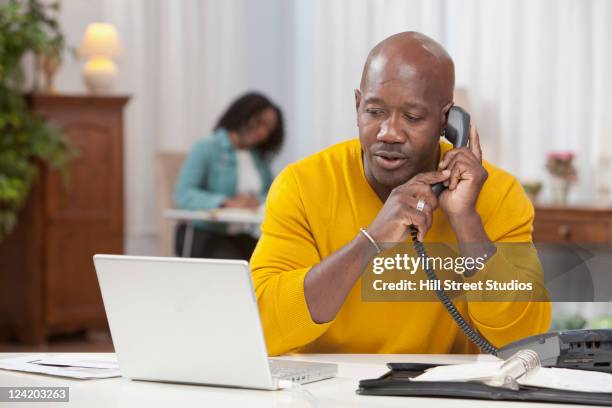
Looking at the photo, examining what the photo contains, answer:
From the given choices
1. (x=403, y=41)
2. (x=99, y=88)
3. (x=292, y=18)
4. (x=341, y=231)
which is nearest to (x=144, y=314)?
(x=341, y=231)

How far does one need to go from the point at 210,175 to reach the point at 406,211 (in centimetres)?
412

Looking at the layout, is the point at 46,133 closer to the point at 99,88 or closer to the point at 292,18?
the point at 99,88

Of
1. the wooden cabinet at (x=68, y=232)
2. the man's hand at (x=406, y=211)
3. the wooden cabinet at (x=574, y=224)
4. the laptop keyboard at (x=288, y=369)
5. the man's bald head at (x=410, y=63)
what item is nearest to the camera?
the laptop keyboard at (x=288, y=369)

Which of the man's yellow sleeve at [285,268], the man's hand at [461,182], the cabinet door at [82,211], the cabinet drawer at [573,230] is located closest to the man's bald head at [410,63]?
the man's hand at [461,182]

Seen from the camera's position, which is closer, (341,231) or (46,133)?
(341,231)

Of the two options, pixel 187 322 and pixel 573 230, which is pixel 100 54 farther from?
pixel 187 322

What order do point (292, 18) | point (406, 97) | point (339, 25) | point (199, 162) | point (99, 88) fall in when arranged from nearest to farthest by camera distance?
point (406, 97), point (199, 162), point (99, 88), point (339, 25), point (292, 18)

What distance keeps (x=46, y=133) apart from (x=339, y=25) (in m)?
2.04

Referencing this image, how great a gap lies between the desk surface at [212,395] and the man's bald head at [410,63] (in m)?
0.62

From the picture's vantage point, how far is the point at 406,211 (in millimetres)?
2113

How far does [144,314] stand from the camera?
1738mm

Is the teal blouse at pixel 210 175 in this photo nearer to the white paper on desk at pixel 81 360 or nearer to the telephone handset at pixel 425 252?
the telephone handset at pixel 425 252

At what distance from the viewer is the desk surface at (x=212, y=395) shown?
164 centimetres

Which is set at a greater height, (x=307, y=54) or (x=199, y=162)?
(x=307, y=54)
